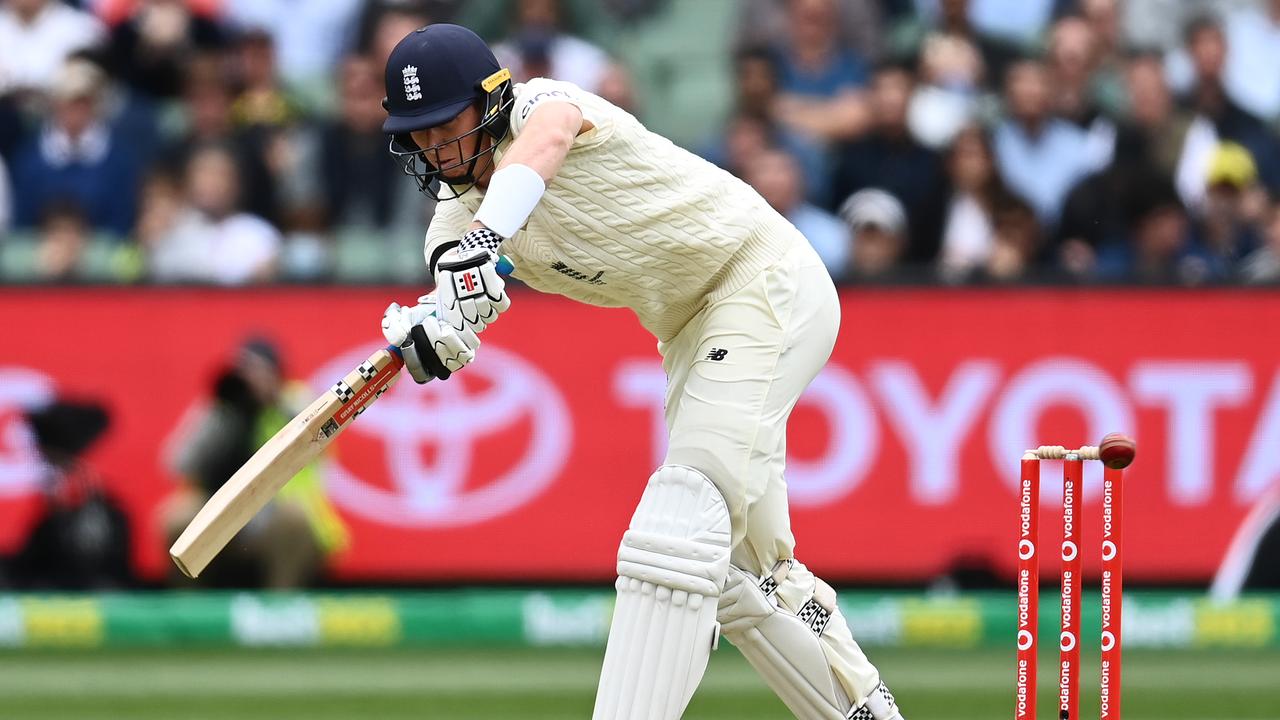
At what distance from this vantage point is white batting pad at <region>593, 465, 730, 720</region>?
3529 millimetres

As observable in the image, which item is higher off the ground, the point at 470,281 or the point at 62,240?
the point at 62,240

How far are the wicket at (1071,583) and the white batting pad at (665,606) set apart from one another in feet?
1.83

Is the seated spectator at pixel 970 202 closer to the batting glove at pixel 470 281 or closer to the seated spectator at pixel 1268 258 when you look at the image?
the seated spectator at pixel 1268 258

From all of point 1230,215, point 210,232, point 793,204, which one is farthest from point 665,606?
point 1230,215

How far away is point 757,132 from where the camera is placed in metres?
7.62

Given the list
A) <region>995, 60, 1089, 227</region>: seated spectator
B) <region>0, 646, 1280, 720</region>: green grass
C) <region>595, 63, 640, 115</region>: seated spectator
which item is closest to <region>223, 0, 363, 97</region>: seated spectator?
<region>595, 63, 640, 115</region>: seated spectator

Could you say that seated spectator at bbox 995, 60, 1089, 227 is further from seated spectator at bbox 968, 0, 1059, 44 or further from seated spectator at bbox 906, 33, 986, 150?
seated spectator at bbox 968, 0, 1059, 44

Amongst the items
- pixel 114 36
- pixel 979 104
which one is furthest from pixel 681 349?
pixel 114 36

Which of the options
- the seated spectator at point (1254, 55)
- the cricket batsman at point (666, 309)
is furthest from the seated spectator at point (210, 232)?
the seated spectator at point (1254, 55)

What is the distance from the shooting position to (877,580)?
22.1ft

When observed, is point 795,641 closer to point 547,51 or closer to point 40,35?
point 547,51

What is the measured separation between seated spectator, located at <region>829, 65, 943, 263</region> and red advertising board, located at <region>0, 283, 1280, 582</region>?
0.71 m

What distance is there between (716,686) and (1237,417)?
2201 millimetres

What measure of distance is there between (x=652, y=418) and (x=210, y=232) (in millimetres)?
1997
